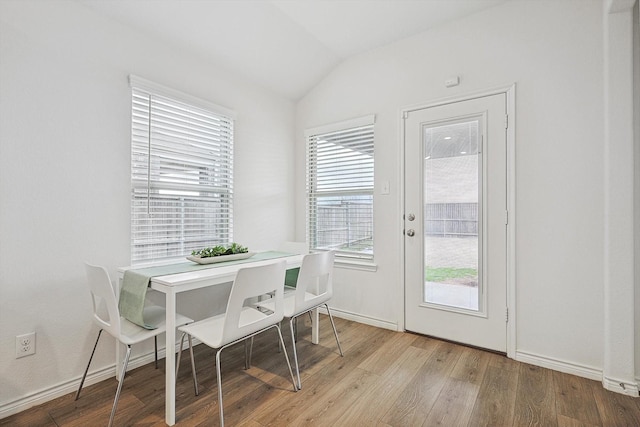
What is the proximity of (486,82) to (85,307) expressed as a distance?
10.9 feet

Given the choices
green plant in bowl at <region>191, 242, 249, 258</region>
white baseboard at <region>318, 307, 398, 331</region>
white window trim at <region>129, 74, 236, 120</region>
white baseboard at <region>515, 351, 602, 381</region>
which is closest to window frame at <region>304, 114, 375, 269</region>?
white baseboard at <region>318, 307, 398, 331</region>

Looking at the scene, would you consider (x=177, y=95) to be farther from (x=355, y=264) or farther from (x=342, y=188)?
(x=355, y=264)

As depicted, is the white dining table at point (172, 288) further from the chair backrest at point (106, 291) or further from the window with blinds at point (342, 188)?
the window with blinds at point (342, 188)

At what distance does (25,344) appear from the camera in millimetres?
1758

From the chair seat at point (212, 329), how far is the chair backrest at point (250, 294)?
0.04 metres

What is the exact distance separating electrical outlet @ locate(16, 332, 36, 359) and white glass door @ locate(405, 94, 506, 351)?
106 inches

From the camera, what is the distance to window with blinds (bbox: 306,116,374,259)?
10.4ft

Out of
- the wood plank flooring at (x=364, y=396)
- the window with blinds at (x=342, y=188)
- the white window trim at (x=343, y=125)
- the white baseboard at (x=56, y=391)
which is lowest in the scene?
the wood plank flooring at (x=364, y=396)

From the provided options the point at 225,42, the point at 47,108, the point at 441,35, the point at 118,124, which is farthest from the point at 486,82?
the point at 47,108

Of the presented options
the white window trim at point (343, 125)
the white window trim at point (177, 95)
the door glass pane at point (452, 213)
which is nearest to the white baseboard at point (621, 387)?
the door glass pane at point (452, 213)

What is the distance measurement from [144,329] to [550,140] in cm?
296

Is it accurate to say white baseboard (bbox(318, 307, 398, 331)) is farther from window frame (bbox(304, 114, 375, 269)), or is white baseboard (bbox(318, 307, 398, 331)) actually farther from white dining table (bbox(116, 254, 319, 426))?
white dining table (bbox(116, 254, 319, 426))

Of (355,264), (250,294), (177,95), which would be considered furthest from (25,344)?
(355,264)

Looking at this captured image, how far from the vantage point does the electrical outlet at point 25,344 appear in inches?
68.3
